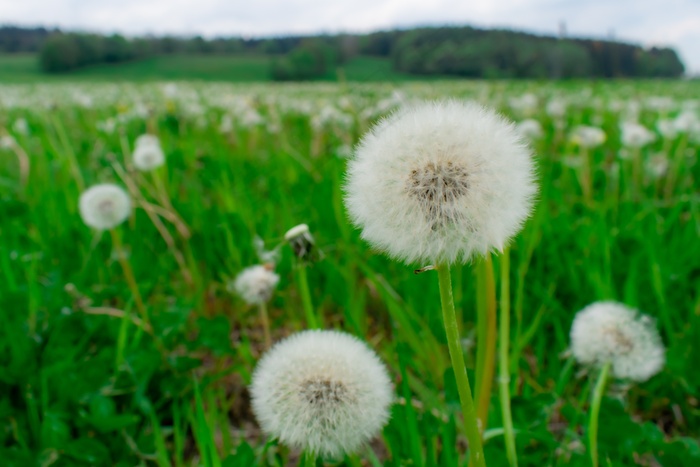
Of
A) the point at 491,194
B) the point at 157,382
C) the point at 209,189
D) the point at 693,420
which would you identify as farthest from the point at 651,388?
the point at 209,189

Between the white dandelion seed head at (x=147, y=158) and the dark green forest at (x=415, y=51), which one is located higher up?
the dark green forest at (x=415, y=51)

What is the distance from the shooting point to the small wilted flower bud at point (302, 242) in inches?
45.4

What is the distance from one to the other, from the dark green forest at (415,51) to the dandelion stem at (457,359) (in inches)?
81.5

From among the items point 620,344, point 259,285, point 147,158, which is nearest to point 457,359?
point 620,344

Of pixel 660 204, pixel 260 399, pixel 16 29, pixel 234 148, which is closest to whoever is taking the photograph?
pixel 260 399

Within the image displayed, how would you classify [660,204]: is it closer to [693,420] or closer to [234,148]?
[693,420]

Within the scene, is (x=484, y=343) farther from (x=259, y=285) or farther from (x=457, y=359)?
(x=259, y=285)

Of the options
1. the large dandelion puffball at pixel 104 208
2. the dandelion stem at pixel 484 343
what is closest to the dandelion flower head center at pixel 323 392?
the dandelion stem at pixel 484 343

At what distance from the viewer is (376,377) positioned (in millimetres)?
987

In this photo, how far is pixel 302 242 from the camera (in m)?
1.17

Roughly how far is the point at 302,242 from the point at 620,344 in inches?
28.3

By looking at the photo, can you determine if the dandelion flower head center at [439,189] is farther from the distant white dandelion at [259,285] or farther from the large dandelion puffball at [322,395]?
the distant white dandelion at [259,285]

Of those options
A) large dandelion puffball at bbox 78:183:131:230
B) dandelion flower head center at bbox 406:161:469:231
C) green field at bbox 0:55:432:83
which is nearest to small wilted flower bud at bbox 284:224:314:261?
dandelion flower head center at bbox 406:161:469:231

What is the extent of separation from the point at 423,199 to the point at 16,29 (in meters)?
90.0
